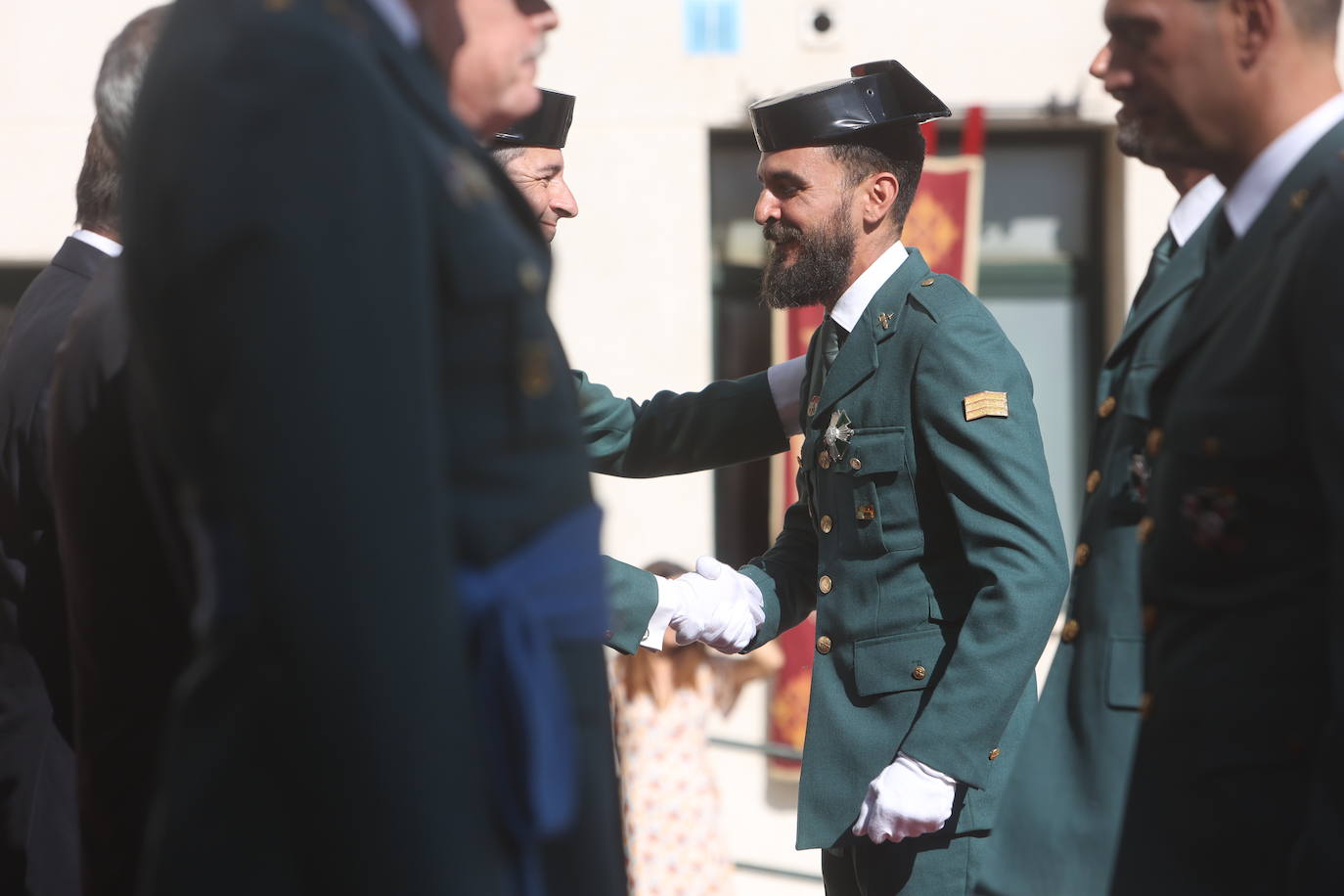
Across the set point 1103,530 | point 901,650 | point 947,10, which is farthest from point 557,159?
point 947,10

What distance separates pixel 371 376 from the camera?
3.87 ft

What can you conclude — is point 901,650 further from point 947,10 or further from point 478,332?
point 947,10

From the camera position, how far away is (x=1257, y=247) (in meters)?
1.63

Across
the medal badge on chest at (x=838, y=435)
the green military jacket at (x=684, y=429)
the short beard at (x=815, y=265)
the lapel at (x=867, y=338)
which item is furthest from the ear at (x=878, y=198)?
the medal badge on chest at (x=838, y=435)

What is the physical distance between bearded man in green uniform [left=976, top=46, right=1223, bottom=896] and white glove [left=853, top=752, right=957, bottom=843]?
1.96 ft

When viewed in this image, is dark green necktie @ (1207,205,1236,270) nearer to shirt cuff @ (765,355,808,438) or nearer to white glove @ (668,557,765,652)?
white glove @ (668,557,765,652)

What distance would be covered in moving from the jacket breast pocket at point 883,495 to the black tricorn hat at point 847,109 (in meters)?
0.87

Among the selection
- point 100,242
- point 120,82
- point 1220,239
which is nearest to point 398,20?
point 1220,239

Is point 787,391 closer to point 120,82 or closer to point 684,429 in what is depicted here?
point 684,429

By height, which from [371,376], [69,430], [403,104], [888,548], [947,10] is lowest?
[888,548]

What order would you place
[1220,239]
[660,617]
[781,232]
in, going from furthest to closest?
[781,232]
[660,617]
[1220,239]

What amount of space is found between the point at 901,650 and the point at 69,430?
4.94ft

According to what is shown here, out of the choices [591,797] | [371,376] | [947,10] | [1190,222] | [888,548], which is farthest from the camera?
[947,10]

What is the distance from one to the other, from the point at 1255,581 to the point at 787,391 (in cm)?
200
